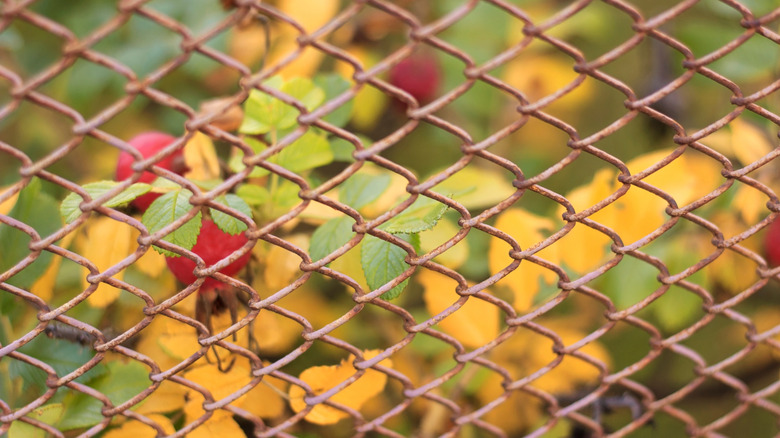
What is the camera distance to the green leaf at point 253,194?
0.74m

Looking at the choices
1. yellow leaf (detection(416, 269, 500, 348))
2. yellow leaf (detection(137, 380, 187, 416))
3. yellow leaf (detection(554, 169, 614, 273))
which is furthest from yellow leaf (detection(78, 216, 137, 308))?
yellow leaf (detection(554, 169, 614, 273))

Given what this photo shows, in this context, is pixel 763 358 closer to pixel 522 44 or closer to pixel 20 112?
pixel 522 44

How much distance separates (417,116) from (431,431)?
1.86 feet

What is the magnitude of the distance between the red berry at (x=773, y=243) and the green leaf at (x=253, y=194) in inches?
27.7

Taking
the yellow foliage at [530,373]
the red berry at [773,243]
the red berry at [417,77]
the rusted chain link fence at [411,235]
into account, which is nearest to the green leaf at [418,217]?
the rusted chain link fence at [411,235]

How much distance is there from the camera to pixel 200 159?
0.76 metres

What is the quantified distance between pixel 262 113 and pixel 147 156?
15 centimetres

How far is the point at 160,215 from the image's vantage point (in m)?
0.61

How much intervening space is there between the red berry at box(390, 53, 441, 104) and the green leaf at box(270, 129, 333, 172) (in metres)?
0.66

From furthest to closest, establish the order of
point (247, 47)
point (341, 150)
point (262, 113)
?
point (247, 47) → point (341, 150) → point (262, 113)

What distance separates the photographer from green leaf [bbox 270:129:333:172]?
0.72 metres

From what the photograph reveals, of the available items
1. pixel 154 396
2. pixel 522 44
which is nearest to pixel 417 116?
pixel 522 44

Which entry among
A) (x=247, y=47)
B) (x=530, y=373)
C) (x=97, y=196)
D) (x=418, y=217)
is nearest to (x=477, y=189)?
(x=418, y=217)

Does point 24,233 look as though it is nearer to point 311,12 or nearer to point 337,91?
point 337,91
